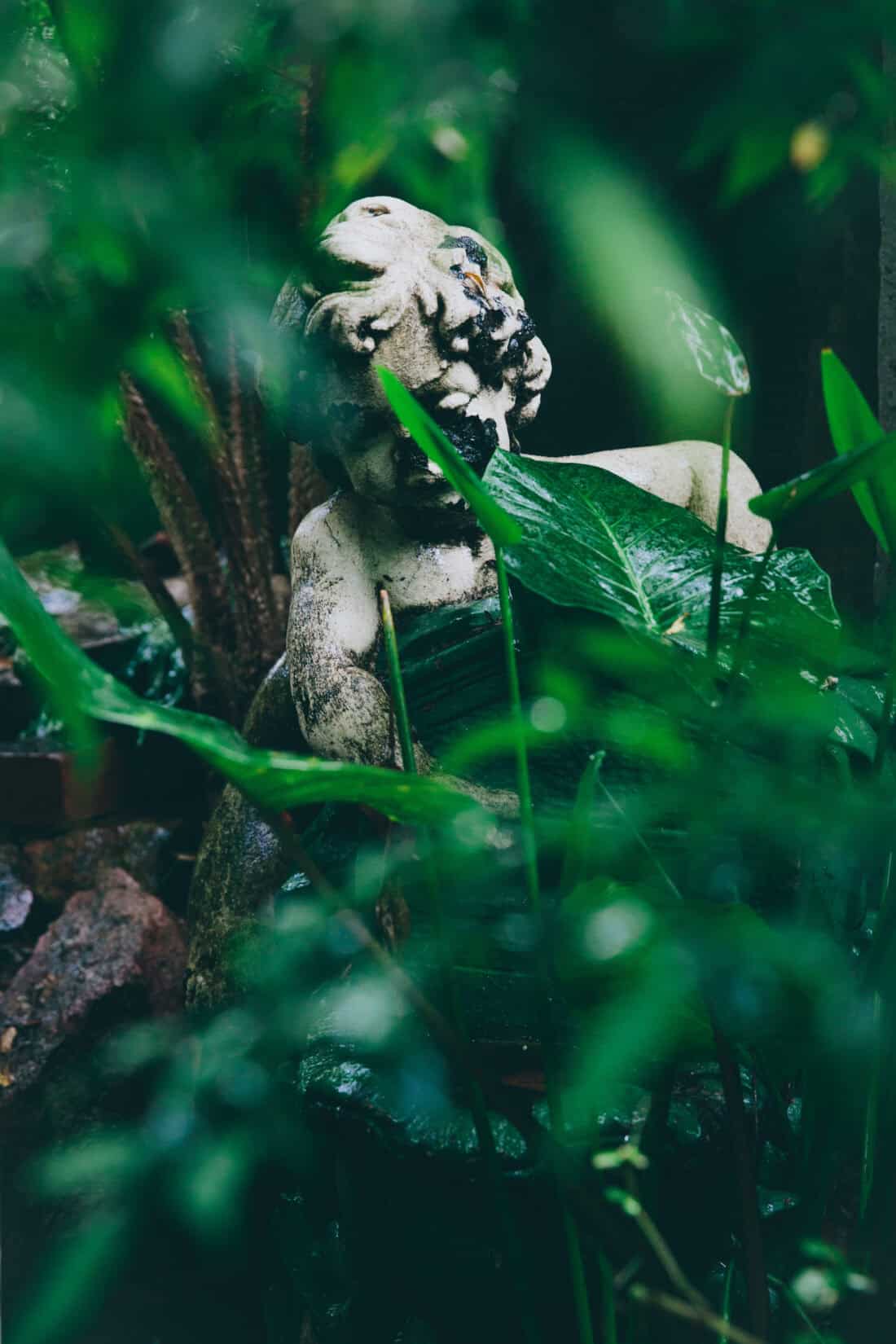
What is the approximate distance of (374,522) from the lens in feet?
4.17

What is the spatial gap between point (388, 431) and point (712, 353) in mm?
616

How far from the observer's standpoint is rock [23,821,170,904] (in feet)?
7.33

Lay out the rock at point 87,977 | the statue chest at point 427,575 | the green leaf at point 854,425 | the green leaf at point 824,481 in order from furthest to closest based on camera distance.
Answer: the rock at point 87,977, the statue chest at point 427,575, the green leaf at point 854,425, the green leaf at point 824,481

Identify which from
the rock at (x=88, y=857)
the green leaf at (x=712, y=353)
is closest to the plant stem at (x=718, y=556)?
the green leaf at (x=712, y=353)

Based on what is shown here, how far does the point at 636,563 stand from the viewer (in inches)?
36.3

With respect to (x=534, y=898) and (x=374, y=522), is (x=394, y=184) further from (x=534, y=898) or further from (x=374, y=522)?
(x=534, y=898)

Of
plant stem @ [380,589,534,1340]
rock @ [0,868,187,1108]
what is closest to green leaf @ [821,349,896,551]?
plant stem @ [380,589,534,1340]

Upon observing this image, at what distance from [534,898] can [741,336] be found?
1.72 metres

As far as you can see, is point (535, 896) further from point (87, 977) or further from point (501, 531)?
point (87, 977)

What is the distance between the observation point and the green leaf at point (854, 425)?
66 centimetres

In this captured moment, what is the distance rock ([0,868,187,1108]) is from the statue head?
1078mm

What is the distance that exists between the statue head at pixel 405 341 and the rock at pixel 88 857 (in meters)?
1.38

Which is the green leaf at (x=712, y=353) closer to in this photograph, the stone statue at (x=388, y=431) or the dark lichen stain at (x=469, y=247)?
the stone statue at (x=388, y=431)

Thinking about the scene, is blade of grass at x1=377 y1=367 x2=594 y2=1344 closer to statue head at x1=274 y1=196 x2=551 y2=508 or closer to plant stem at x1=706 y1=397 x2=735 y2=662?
plant stem at x1=706 y1=397 x2=735 y2=662
